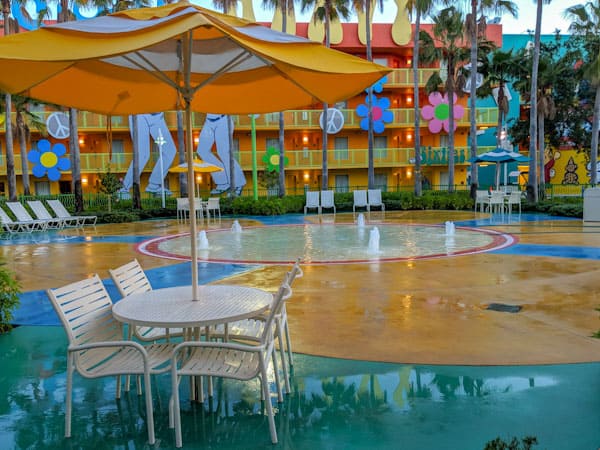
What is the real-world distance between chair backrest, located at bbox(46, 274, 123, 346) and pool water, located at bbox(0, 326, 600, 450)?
49 centimetres

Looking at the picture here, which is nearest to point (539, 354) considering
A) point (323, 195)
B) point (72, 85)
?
point (72, 85)

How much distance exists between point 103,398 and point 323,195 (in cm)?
2118

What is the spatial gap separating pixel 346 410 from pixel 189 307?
55.7 inches

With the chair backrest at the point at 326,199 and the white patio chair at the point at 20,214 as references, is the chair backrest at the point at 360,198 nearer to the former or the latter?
the chair backrest at the point at 326,199

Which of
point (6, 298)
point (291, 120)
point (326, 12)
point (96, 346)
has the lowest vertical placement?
point (6, 298)

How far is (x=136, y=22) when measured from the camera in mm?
3908

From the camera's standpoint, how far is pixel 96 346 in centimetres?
370

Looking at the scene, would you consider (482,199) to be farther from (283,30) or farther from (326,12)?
(326,12)

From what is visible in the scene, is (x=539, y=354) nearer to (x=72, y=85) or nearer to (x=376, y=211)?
(x=72, y=85)

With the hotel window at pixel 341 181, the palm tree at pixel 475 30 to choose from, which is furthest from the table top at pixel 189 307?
the hotel window at pixel 341 181

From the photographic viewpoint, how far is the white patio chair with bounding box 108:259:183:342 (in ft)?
15.0

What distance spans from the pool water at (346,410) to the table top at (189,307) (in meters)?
0.72

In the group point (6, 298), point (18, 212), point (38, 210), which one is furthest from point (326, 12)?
point (6, 298)

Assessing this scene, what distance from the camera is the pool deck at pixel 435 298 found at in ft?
17.5
